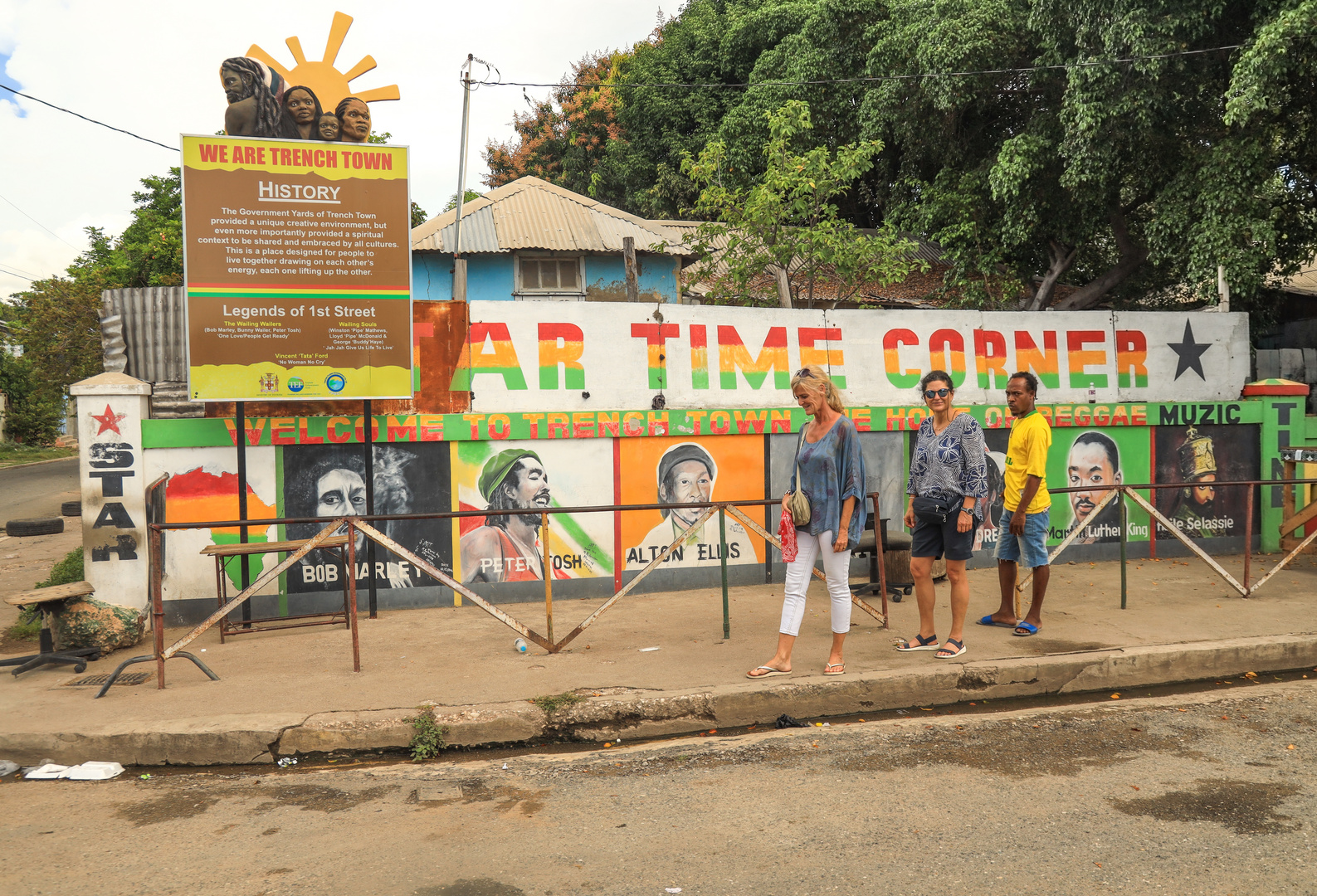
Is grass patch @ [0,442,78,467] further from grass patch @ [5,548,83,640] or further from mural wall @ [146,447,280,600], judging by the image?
mural wall @ [146,447,280,600]

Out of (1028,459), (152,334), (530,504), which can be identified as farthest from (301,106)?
(1028,459)

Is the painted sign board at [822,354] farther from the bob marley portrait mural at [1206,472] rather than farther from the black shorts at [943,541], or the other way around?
the black shorts at [943,541]

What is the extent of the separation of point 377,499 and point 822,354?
4.57m

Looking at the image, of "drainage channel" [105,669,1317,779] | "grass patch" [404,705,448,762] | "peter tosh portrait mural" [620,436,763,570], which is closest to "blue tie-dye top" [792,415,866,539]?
"drainage channel" [105,669,1317,779]

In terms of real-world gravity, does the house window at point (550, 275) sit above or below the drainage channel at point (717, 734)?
above

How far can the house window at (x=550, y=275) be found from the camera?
20172mm

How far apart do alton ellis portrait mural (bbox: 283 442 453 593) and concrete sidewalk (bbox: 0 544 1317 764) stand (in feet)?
1.72

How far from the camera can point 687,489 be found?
8.22 metres

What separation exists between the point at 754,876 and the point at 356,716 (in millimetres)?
2629

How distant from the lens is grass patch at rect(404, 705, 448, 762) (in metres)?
4.60

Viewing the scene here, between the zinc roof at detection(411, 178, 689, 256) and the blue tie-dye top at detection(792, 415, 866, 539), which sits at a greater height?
the zinc roof at detection(411, 178, 689, 256)

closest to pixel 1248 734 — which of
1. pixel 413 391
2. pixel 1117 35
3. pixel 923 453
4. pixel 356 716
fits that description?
pixel 923 453

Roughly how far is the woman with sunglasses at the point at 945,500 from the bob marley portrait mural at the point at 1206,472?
4890 mm

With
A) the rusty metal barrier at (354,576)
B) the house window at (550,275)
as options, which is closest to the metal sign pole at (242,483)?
the rusty metal barrier at (354,576)
